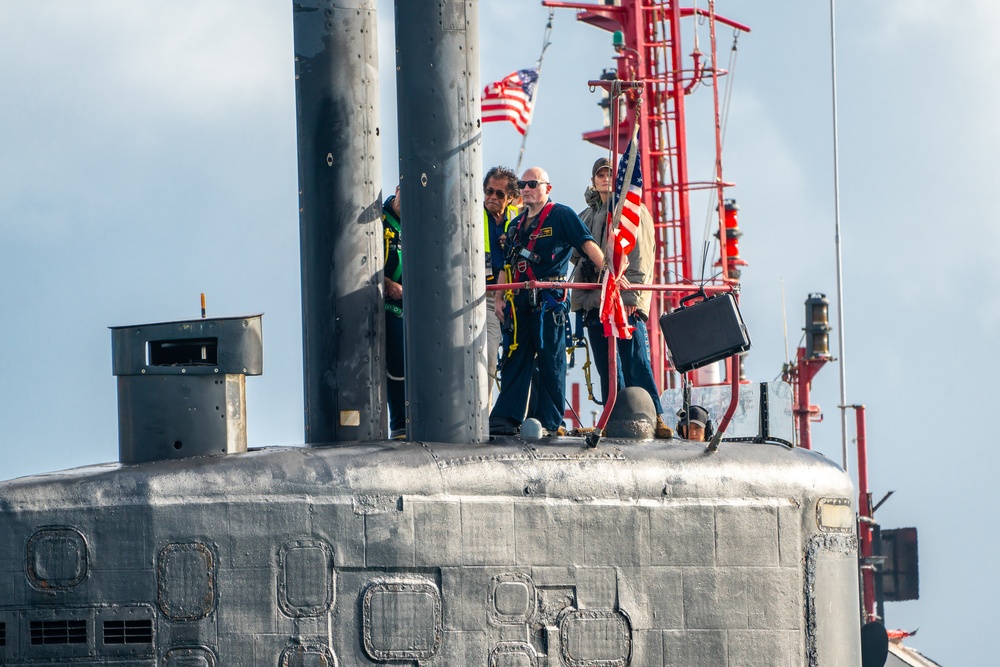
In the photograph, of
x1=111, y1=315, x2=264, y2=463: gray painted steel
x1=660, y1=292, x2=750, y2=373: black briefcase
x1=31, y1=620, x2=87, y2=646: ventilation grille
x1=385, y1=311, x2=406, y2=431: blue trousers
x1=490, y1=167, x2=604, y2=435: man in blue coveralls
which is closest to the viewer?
x1=31, y1=620, x2=87, y2=646: ventilation grille

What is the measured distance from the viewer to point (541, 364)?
1132 centimetres

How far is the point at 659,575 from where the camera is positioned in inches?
345

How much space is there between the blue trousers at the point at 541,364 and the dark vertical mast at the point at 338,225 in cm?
120

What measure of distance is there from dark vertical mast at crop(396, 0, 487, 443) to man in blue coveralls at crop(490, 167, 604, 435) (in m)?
1.42

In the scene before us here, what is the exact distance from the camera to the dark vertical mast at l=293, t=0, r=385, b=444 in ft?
33.6

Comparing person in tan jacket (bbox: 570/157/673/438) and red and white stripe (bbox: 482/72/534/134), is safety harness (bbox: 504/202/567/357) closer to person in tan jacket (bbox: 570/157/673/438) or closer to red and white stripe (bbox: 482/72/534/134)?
person in tan jacket (bbox: 570/157/673/438)

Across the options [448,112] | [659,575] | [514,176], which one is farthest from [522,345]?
Answer: [659,575]

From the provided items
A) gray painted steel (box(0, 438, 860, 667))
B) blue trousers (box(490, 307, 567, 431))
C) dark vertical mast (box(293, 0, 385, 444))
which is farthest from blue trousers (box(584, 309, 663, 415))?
gray painted steel (box(0, 438, 860, 667))

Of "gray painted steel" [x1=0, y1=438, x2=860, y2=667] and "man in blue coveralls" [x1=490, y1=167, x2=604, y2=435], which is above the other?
"man in blue coveralls" [x1=490, y1=167, x2=604, y2=435]

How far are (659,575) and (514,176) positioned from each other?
4020 millimetres

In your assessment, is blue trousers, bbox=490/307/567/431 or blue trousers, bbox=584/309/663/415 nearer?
blue trousers, bbox=490/307/567/431

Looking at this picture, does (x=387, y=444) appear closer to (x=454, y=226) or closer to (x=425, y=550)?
(x=425, y=550)

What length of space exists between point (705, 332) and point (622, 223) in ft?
3.09

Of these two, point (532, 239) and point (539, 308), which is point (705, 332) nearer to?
point (539, 308)
